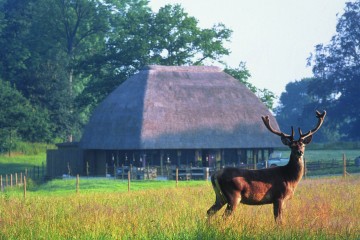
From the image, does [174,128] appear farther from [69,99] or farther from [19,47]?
[19,47]

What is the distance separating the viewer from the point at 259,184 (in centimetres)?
1677

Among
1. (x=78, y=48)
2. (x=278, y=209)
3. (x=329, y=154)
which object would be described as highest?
(x=78, y=48)

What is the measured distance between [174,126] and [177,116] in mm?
1090

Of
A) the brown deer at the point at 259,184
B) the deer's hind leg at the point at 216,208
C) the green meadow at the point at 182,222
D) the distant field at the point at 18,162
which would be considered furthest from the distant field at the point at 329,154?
the deer's hind leg at the point at 216,208

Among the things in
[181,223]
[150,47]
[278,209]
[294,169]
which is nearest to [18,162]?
[150,47]

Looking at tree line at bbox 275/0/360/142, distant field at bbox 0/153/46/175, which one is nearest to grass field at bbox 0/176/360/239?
distant field at bbox 0/153/46/175

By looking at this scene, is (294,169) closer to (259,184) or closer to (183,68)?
(259,184)

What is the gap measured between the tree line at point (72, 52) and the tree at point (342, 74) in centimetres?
1784

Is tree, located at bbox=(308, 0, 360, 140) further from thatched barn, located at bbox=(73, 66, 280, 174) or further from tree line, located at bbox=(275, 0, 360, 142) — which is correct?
thatched barn, located at bbox=(73, 66, 280, 174)

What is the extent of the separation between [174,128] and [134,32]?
1454cm

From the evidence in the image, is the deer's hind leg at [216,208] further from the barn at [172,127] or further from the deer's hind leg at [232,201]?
the barn at [172,127]

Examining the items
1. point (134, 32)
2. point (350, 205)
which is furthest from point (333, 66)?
point (350, 205)

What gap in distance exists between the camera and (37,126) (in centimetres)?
6284

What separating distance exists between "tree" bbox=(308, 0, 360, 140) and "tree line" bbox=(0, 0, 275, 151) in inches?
702
